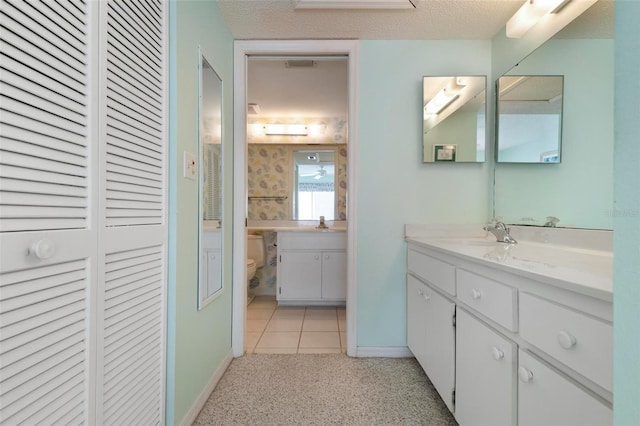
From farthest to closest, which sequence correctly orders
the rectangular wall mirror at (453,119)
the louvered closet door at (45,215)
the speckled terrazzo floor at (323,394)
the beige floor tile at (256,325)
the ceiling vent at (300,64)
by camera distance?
the beige floor tile at (256,325) → the ceiling vent at (300,64) → the rectangular wall mirror at (453,119) → the speckled terrazzo floor at (323,394) → the louvered closet door at (45,215)

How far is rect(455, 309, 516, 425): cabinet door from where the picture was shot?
0.91m

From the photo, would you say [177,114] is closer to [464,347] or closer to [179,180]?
[179,180]

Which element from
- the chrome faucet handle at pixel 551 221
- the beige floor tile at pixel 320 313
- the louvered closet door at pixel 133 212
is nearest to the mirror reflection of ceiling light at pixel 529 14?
the chrome faucet handle at pixel 551 221

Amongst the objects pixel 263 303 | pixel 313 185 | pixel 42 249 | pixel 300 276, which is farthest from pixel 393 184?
pixel 263 303

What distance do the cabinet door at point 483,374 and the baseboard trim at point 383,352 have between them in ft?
2.44

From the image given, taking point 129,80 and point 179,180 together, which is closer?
point 129,80

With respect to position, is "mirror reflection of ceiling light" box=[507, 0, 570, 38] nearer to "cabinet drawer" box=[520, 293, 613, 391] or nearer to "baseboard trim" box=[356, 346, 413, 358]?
"cabinet drawer" box=[520, 293, 613, 391]

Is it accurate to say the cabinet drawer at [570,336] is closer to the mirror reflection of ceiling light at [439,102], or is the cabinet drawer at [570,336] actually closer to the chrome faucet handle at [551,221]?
the chrome faucet handle at [551,221]

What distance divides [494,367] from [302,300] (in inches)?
87.7

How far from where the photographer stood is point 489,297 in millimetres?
1010

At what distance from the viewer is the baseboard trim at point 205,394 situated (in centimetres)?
130

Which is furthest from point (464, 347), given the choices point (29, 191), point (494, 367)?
point (29, 191)

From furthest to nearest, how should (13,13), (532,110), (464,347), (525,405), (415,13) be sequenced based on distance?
(415,13) → (532,110) → (464,347) → (525,405) → (13,13)

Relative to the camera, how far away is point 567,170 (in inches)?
52.1
